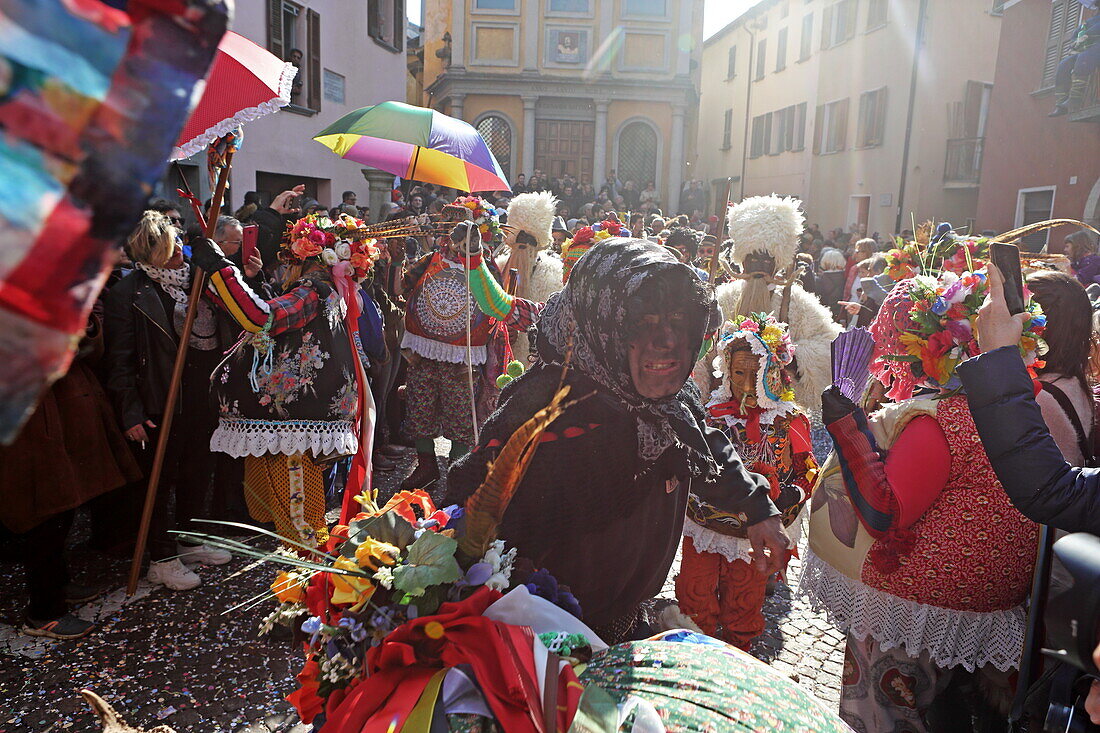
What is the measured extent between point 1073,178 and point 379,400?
15.2 meters

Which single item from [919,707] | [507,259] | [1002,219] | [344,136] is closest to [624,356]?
[919,707]

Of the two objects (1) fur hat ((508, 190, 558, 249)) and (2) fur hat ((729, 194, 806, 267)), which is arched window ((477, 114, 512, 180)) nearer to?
(1) fur hat ((508, 190, 558, 249))

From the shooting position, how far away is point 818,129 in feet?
88.9

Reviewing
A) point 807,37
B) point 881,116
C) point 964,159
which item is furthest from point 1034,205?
point 807,37

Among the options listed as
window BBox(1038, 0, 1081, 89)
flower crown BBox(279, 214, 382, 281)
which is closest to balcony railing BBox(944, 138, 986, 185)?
window BBox(1038, 0, 1081, 89)

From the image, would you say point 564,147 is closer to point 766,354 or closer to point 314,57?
point 314,57

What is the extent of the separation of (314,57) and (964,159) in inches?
669

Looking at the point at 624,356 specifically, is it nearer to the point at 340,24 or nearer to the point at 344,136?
the point at 344,136

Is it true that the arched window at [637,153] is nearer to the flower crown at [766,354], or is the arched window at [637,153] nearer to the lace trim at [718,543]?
the flower crown at [766,354]

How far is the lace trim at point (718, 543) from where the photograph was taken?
3361mm

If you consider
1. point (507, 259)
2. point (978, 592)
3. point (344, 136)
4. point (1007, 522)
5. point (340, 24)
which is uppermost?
point (340, 24)

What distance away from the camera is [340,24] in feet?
52.7

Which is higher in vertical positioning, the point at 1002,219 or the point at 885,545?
the point at 1002,219

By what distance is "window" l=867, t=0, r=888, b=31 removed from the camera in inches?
890
